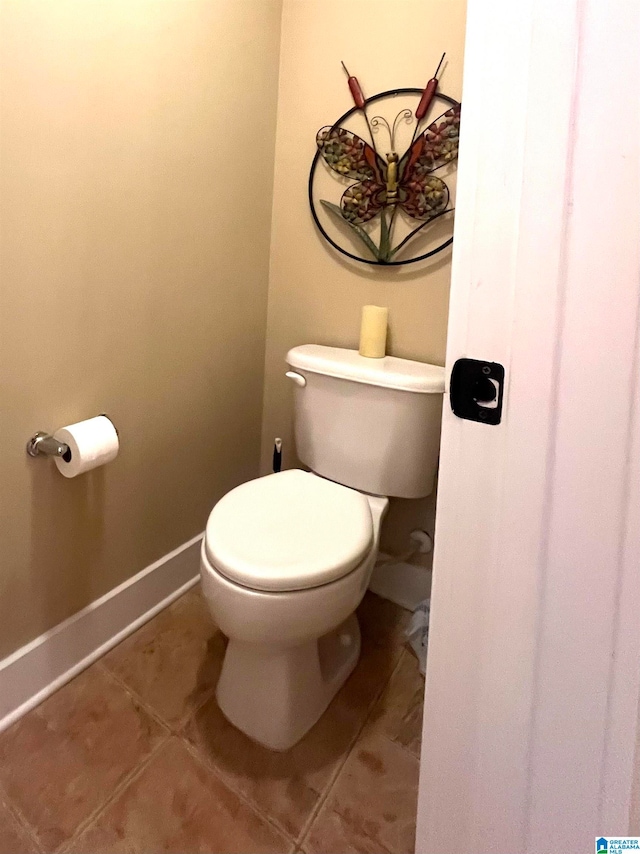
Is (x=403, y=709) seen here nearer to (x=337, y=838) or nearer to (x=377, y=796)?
(x=377, y=796)

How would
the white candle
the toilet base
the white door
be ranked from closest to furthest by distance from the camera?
the white door, the toilet base, the white candle

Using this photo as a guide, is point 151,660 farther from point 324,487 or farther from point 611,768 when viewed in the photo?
point 611,768

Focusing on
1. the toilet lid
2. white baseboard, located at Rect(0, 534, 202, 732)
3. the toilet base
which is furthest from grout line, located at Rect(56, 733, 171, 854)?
the toilet lid

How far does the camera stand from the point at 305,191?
1683 mm

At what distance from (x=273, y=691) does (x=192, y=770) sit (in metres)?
0.23

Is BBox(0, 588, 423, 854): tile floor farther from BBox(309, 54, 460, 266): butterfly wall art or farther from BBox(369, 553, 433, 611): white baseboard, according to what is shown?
BBox(309, 54, 460, 266): butterfly wall art

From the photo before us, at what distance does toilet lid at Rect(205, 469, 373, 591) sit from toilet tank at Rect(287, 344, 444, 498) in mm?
103

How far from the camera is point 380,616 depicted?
5.61 ft

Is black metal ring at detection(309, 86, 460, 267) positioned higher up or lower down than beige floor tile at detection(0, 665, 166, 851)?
higher up

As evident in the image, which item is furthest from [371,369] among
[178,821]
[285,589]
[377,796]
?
[178,821]

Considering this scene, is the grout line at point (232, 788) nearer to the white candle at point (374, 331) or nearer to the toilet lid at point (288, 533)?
the toilet lid at point (288, 533)

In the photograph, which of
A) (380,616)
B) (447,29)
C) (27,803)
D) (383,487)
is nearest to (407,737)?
(380,616)
